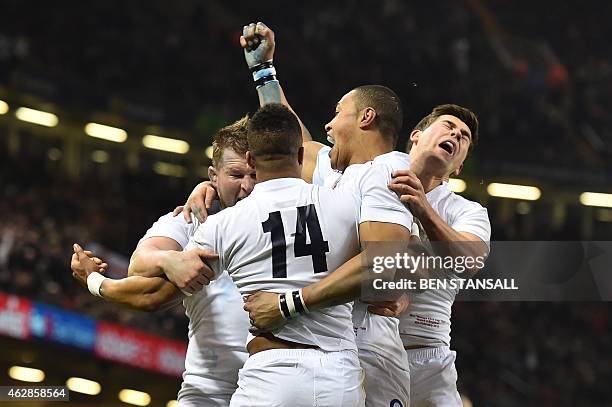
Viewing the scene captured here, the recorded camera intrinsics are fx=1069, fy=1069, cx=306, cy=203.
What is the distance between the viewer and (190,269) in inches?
177

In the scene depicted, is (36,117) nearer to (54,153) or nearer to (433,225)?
(54,153)

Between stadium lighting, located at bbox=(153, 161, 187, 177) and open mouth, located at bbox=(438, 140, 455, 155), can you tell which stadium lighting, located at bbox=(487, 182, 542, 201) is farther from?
open mouth, located at bbox=(438, 140, 455, 155)

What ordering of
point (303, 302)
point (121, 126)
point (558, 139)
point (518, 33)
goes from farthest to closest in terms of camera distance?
point (518, 33) < point (558, 139) < point (121, 126) < point (303, 302)

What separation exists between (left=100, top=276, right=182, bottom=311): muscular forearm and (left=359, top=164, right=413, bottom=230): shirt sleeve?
92cm

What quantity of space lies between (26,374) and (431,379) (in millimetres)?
11108

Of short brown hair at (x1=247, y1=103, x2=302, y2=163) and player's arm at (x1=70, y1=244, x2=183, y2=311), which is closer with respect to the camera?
short brown hair at (x1=247, y1=103, x2=302, y2=163)

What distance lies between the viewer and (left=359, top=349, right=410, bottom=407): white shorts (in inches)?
196

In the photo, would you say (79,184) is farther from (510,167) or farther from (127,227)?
(510,167)

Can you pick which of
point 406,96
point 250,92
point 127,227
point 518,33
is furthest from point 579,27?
point 127,227

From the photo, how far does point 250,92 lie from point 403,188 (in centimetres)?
1910

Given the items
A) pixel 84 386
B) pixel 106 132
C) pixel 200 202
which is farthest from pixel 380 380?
pixel 106 132

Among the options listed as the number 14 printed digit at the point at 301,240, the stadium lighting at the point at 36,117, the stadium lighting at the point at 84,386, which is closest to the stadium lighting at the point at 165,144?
the stadium lighting at the point at 36,117

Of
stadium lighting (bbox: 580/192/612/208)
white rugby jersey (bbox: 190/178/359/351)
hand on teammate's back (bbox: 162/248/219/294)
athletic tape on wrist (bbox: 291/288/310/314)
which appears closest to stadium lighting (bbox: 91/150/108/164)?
stadium lighting (bbox: 580/192/612/208)

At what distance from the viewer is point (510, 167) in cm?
2436
